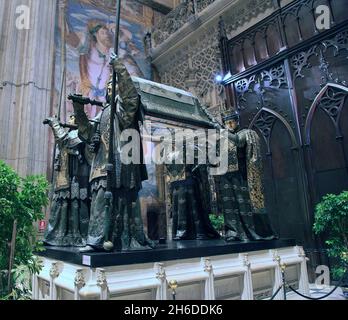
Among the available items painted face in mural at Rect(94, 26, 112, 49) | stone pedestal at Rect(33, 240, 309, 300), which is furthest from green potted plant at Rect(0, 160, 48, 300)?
painted face in mural at Rect(94, 26, 112, 49)

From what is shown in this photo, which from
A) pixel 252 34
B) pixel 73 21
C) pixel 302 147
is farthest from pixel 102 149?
pixel 73 21

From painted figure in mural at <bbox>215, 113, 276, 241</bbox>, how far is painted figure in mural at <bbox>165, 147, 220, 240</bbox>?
500 mm

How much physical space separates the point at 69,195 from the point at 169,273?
211 centimetres

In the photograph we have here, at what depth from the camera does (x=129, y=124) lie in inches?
149

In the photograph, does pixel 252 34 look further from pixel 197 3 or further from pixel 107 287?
pixel 107 287

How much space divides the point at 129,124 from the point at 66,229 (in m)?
1.94

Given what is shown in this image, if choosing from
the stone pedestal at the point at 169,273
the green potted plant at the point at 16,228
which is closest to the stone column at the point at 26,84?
the stone pedestal at the point at 169,273

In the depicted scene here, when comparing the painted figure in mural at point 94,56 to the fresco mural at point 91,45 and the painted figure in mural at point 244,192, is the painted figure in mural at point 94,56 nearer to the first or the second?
the fresco mural at point 91,45

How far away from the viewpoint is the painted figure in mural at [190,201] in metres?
5.42

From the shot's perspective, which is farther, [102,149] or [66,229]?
[66,229]

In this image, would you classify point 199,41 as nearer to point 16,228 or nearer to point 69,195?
point 69,195

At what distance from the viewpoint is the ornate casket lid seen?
4.45 m

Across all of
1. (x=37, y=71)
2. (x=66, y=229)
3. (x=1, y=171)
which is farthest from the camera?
(x=37, y=71)

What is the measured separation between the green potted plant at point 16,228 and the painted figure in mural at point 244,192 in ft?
9.56
